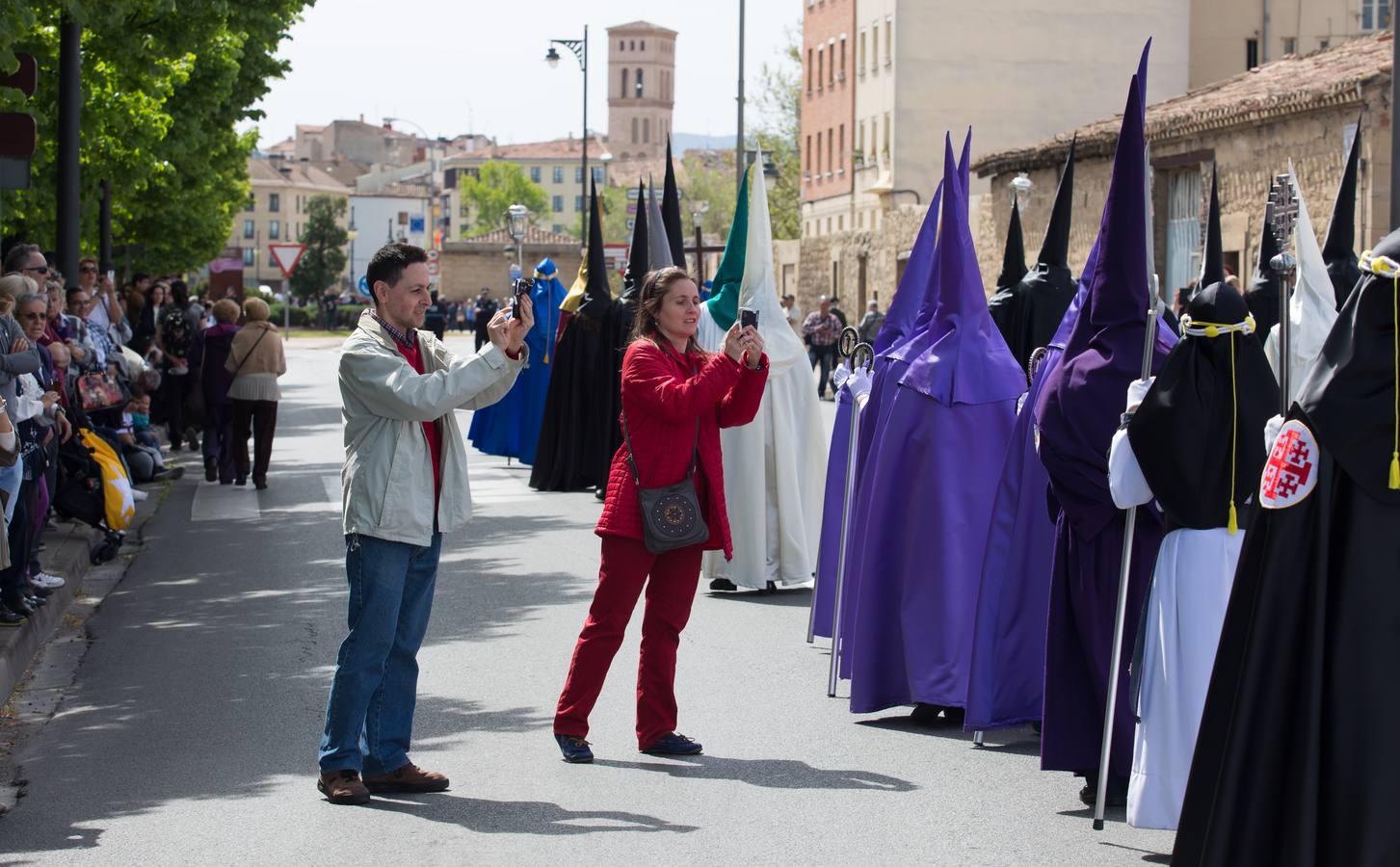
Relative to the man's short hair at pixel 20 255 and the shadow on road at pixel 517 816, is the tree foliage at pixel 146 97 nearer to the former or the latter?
the man's short hair at pixel 20 255

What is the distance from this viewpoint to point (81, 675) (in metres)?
9.66

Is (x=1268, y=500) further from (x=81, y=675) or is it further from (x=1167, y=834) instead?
(x=81, y=675)

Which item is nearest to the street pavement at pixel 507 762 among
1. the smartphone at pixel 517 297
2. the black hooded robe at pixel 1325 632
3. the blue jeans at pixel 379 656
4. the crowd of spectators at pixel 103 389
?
the blue jeans at pixel 379 656

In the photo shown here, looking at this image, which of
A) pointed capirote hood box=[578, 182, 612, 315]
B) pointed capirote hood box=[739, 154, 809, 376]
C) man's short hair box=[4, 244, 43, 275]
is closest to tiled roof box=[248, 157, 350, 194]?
pointed capirote hood box=[578, 182, 612, 315]

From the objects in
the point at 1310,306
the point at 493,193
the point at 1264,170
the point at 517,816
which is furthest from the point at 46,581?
the point at 493,193

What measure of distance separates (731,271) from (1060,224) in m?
2.99

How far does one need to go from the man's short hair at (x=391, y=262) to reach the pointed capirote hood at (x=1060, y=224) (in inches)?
Result: 124

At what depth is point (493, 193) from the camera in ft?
484

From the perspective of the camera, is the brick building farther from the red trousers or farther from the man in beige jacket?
the man in beige jacket

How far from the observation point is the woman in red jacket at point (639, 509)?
7402 millimetres

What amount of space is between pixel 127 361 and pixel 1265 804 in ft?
44.8

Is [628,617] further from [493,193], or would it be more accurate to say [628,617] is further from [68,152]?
[493,193]

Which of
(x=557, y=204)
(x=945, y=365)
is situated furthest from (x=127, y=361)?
(x=557, y=204)

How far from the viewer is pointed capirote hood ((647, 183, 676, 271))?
15.7 meters
